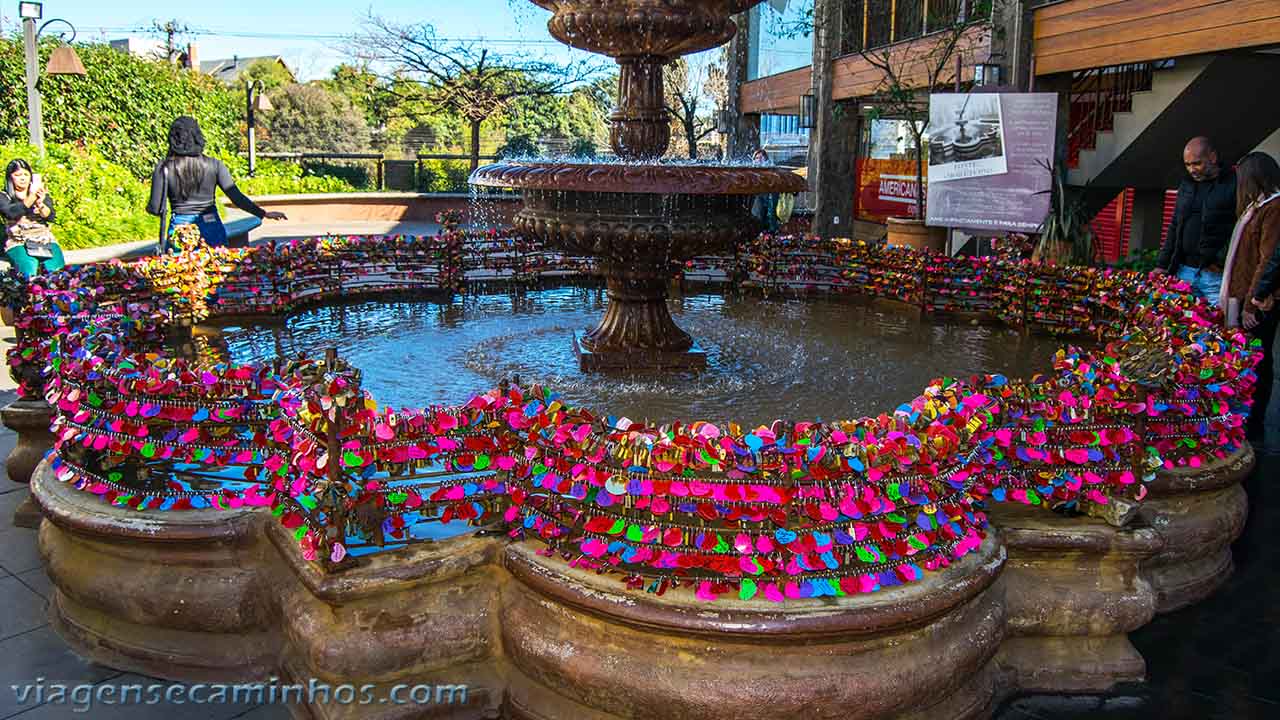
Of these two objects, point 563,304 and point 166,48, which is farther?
point 166,48

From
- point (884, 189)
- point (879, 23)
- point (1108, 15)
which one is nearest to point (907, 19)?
point (879, 23)

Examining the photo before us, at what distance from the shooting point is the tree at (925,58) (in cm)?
1311

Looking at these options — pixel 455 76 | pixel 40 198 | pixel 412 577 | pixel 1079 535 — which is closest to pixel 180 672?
pixel 412 577

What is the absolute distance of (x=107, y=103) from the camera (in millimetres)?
23094

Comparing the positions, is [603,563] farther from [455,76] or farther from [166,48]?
[166,48]

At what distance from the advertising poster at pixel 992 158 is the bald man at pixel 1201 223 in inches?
137

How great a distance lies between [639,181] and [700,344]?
2.35 metres

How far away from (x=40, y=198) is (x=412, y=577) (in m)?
8.39

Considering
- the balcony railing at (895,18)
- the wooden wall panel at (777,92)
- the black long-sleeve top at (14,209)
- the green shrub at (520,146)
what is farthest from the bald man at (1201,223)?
the green shrub at (520,146)

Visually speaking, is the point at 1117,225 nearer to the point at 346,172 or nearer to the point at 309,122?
the point at 346,172

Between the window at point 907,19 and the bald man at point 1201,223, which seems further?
the window at point 907,19

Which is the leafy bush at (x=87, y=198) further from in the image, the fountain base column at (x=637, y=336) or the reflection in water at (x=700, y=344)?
the fountain base column at (x=637, y=336)

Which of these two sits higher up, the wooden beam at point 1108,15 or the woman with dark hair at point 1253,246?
the wooden beam at point 1108,15

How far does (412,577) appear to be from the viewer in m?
3.70
